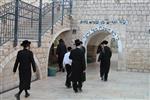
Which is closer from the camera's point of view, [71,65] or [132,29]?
[71,65]

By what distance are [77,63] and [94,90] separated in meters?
1.38

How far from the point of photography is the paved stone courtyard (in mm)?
9422

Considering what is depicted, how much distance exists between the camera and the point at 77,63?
9.88 metres

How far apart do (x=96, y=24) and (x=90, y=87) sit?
21.7 ft

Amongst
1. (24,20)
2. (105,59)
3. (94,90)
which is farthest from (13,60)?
(105,59)

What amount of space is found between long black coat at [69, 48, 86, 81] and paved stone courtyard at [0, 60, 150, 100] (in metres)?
0.55

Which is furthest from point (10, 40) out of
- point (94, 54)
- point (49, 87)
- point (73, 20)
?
point (94, 54)

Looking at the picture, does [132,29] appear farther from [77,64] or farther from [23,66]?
[23,66]

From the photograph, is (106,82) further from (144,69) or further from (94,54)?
(94,54)

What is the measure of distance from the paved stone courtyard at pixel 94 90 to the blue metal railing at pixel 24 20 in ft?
5.91

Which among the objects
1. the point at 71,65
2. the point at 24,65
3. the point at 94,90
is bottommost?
the point at 94,90

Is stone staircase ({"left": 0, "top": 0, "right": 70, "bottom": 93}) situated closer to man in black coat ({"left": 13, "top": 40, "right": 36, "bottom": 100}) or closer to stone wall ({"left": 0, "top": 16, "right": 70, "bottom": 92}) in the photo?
stone wall ({"left": 0, "top": 16, "right": 70, "bottom": 92})

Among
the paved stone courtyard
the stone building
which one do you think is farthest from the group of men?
the stone building

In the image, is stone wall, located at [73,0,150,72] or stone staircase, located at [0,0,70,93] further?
stone wall, located at [73,0,150,72]
